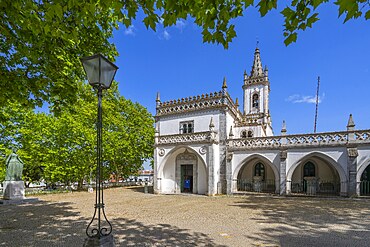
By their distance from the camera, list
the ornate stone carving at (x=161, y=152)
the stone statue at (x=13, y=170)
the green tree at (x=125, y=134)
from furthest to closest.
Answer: the green tree at (x=125, y=134) → the ornate stone carving at (x=161, y=152) → the stone statue at (x=13, y=170)

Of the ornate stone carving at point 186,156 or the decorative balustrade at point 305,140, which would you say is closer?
A: the decorative balustrade at point 305,140

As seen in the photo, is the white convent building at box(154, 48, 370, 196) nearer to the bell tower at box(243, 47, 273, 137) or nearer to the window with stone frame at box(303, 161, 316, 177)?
the window with stone frame at box(303, 161, 316, 177)

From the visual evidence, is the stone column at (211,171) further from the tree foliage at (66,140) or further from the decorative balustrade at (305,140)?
the tree foliage at (66,140)

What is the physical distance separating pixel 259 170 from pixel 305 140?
6189 millimetres

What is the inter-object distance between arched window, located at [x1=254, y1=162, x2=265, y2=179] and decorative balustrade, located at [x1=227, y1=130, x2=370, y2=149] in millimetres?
4230

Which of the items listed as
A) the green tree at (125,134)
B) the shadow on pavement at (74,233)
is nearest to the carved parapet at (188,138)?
the green tree at (125,134)

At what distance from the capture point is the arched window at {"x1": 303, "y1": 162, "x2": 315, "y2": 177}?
19828 millimetres

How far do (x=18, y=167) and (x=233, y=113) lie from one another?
1723cm

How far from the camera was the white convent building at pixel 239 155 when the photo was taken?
602 inches

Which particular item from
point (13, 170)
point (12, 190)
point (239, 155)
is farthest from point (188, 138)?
point (12, 190)

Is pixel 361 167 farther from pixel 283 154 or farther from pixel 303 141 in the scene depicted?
pixel 283 154

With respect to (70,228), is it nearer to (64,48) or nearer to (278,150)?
(64,48)

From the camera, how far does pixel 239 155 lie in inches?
730

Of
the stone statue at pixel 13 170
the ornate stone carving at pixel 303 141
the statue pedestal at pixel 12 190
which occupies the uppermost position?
the ornate stone carving at pixel 303 141
